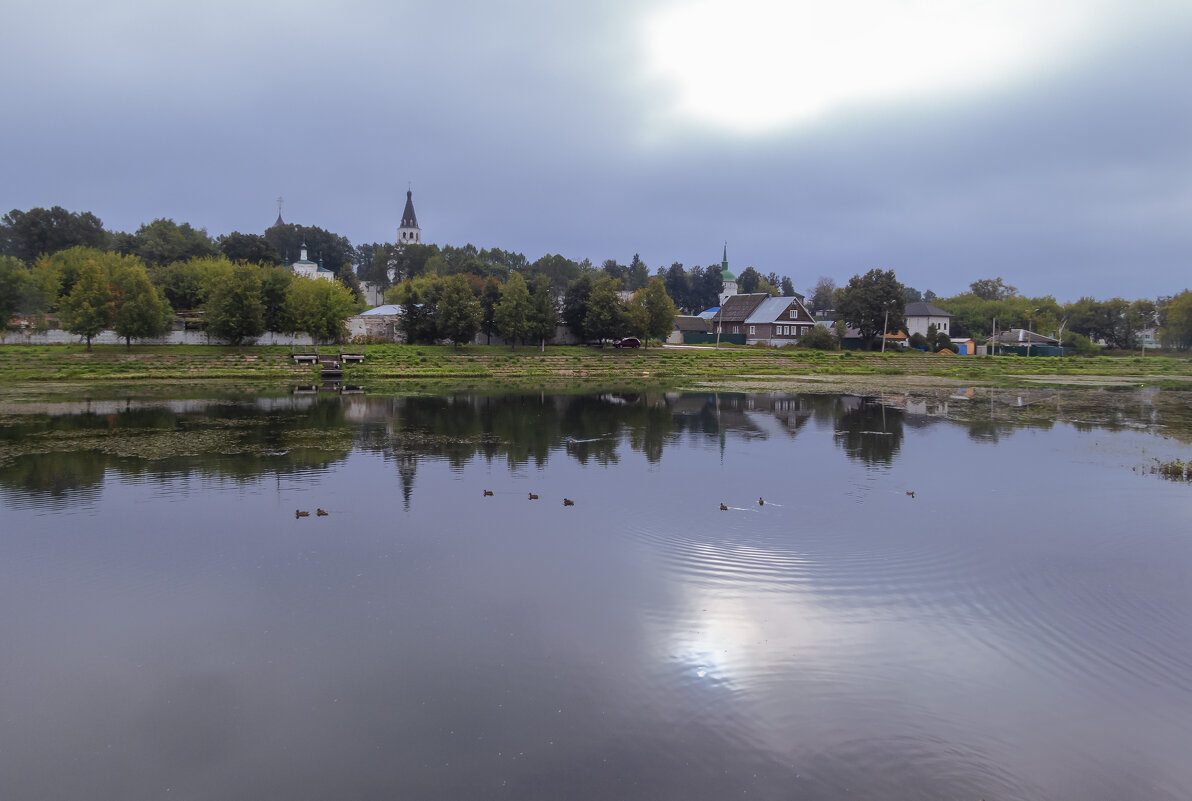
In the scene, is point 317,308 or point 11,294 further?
point 317,308

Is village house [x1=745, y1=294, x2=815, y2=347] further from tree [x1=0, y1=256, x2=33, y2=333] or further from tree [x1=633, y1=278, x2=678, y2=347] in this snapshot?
tree [x1=0, y1=256, x2=33, y2=333]

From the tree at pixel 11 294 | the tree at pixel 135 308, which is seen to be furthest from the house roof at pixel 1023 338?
the tree at pixel 11 294

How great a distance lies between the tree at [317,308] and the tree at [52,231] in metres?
52.7

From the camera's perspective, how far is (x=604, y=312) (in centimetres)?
7456

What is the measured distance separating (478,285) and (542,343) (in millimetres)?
28287

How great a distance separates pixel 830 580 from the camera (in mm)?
11469

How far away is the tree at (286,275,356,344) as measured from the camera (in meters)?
61.2

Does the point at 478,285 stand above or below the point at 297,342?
above

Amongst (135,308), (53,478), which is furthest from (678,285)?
(53,478)

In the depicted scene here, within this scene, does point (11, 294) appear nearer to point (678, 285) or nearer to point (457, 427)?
point (457, 427)

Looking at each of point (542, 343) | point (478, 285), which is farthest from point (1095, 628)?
point (478, 285)

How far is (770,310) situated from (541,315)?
1413 inches

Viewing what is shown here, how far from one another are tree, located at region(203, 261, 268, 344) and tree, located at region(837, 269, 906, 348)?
60986 mm

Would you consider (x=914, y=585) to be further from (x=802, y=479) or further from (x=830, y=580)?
(x=802, y=479)
